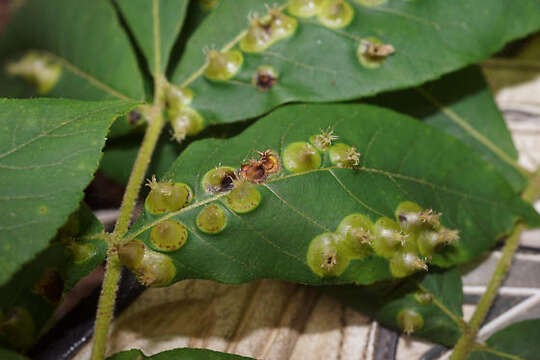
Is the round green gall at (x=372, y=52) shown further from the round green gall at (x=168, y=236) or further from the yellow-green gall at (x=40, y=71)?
the yellow-green gall at (x=40, y=71)

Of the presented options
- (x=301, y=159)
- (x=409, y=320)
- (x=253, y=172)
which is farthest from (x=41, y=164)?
(x=409, y=320)

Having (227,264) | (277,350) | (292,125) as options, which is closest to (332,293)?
(277,350)

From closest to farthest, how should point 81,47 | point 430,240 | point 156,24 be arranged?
point 430,240 < point 156,24 < point 81,47

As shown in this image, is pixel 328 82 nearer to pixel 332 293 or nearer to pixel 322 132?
pixel 322 132

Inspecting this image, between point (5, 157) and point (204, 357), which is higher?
point (5, 157)

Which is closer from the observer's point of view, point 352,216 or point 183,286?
point 352,216

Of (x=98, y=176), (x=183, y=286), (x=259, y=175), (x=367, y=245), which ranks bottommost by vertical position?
(x=183, y=286)

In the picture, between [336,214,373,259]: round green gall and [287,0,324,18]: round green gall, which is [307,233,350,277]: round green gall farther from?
[287,0,324,18]: round green gall

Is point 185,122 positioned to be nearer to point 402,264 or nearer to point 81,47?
point 81,47
